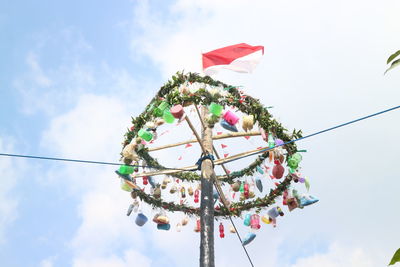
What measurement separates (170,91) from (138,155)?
1.64m

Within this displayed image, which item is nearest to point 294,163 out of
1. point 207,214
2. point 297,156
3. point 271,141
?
point 297,156

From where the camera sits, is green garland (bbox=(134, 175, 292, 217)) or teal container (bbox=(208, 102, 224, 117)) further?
green garland (bbox=(134, 175, 292, 217))

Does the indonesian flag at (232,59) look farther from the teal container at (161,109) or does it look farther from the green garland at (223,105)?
the teal container at (161,109)

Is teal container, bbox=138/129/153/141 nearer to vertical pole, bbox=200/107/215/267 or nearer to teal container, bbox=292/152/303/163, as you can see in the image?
vertical pole, bbox=200/107/215/267

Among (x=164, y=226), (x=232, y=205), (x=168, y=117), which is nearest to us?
(x=168, y=117)

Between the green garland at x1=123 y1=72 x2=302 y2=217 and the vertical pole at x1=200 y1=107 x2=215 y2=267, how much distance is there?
1.02 metres

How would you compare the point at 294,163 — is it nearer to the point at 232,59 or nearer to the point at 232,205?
the point at 232,205

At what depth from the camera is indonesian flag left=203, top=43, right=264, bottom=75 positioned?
9156mm

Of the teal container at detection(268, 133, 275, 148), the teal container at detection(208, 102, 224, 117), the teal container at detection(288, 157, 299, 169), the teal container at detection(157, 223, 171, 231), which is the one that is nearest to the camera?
the teal container at detection(268, 133, 275, 148)

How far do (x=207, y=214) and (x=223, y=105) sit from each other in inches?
102

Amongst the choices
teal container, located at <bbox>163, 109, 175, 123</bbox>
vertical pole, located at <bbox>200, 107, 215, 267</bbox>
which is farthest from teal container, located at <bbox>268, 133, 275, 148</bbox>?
teal container, located at <bbox>163, 109, 175, 123</bbox>

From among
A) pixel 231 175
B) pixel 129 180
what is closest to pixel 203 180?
pixel 129 180

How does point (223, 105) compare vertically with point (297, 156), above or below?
above

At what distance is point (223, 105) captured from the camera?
8.70 m
